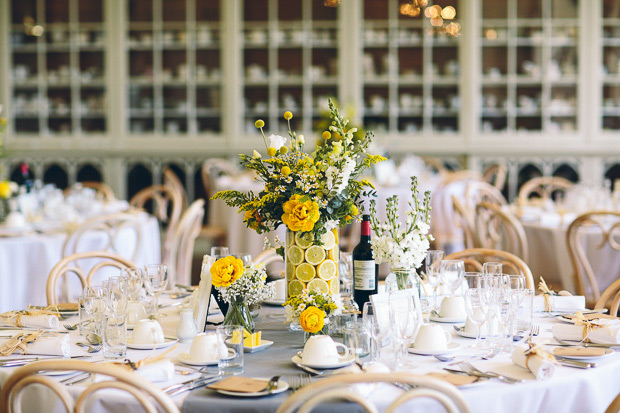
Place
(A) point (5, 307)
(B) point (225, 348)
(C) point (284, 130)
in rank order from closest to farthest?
(B) point (225, 348), (A) point (5, 307), (C) point (284, 130)

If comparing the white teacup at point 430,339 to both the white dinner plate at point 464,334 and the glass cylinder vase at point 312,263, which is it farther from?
the glass cylinder vase at point 312,263

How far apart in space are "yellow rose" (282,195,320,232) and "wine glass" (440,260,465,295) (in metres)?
0.46

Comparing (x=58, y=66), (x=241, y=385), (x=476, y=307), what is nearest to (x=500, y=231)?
(x=476, y=307)

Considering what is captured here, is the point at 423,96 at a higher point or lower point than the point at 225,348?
higher

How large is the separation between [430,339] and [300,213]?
44cm

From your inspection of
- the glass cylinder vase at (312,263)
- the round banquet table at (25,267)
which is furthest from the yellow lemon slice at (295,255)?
the round banquet table at (25,267)

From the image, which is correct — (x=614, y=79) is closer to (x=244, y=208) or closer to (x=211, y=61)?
(x=211, y=61)

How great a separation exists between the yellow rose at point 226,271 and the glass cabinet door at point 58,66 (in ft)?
19.5

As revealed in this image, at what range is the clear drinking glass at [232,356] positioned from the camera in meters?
1.50

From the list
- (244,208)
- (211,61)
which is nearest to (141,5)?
(211,61)

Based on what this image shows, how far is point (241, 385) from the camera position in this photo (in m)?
1.39

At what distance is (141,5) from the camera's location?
23.7ft

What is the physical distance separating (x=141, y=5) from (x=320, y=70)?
200 cm

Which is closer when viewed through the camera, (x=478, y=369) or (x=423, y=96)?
(x=478, y=369)
